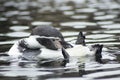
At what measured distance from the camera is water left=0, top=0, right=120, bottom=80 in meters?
9.41

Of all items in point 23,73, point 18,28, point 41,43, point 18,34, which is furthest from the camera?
point 18,28

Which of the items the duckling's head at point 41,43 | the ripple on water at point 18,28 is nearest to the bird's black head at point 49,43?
the duckling's head at point 41,43

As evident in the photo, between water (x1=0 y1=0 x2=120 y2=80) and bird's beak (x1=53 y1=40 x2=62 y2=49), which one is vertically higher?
bird's beak (x1=53 y1=40 x2=62 y2=49)

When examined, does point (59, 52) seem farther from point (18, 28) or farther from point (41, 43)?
point (18, 28)

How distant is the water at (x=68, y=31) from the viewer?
9414mm

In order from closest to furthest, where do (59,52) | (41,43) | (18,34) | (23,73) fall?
(23,73) < (59,52) < (41,43) < (18,34)

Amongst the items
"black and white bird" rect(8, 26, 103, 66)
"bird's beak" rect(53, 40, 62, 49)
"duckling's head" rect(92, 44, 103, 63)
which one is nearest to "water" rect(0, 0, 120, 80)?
"duckling's head" rect(92, 44, 103, 63)

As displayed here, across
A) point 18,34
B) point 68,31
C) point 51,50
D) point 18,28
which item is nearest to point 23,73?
point 51,50

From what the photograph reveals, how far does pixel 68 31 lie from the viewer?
16.8 meters

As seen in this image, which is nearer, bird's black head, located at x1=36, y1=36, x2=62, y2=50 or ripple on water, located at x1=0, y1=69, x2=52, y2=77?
ripple on water, located at x1=0, y1=69, x2=52, y2=77

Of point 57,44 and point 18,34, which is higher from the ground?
point 57,44

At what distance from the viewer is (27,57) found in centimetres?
1106

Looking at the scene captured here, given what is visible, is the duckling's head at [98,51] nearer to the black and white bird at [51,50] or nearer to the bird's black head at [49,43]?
the black and white bird at [51,50]

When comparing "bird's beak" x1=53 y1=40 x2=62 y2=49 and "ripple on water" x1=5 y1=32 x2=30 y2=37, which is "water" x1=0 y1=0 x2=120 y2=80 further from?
"bird's beak" x1=53 y1=40 x2=62 y2=49
